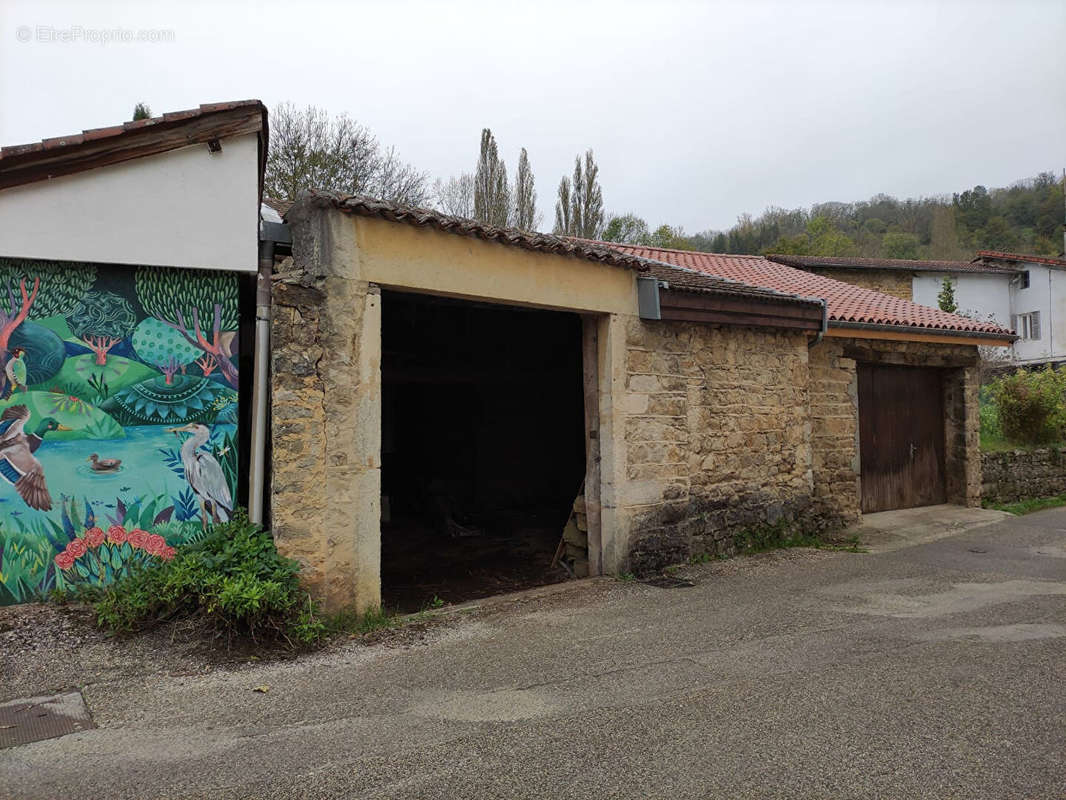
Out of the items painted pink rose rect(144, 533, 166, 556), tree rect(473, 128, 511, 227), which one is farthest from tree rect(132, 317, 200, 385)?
tree rect(473, 128, 511, 227)

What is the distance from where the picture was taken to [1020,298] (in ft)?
94.0

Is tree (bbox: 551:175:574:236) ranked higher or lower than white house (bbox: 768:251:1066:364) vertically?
higher

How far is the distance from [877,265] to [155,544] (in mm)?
24572

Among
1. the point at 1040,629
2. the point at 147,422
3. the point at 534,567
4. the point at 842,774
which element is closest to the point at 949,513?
the point at 1040,629

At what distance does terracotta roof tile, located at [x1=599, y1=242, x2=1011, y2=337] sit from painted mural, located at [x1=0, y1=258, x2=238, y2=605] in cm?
613

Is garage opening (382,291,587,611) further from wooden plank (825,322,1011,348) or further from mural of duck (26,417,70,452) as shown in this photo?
mural of duck (26,417,70,452)

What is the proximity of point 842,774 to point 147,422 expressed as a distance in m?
4.78

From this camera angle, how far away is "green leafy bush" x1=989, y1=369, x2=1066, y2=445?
482 inches

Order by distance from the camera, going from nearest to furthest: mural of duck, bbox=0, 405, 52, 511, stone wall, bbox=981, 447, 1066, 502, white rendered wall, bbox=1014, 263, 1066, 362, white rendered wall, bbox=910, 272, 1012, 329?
mural of duck, bbox=0, 405, 52, 511 < stone wall, bbox=981, 447, 1066, 502 < white rendered wall, bbox=910, 272, 1012, 329 < white rendered wall, bbox=1014, 263, 1066, 362

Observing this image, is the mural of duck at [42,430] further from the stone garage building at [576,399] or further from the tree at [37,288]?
the stone garage building at [576,399]

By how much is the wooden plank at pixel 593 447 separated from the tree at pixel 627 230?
23.3 m

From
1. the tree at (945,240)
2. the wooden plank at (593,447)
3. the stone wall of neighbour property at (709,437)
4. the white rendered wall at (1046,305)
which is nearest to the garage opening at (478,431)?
the wooden plank at (593,447)

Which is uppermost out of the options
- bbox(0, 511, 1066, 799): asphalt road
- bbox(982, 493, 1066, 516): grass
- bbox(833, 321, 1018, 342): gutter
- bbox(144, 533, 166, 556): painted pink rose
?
bbox(833, 321, 1018, 342): gutter

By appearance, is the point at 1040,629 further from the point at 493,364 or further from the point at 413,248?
the point at 493,364
